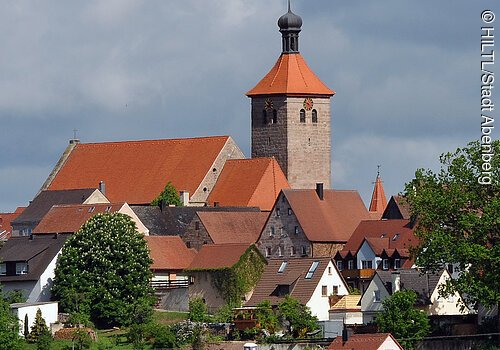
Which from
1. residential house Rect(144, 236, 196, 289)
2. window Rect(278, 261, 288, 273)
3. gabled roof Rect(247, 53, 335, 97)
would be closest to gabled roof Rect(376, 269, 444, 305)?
window Rect(278, 261, 288, 273)

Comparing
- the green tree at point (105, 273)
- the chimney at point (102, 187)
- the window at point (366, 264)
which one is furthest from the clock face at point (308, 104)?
the green tree at point (105, 273)

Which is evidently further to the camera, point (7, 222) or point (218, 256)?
point (7, 222)

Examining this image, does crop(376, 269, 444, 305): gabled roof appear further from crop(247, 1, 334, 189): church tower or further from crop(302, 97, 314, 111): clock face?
crop(302, 97, 314, 111): clock face

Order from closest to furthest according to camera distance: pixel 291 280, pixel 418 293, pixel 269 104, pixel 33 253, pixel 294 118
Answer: pixel 418 293 → pixel 291 280 → pixel 33 253 → pixel 294 118 → pixel 269 104

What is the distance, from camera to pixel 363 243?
99.4m

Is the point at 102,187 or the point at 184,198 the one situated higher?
the point at 102,187

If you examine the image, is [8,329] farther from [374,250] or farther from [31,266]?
[374,250]

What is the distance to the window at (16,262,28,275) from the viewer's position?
9969cm

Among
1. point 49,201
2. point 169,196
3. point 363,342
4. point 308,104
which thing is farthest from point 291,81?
point 363,342

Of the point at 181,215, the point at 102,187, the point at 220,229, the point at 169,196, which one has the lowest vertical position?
the point at 220,229

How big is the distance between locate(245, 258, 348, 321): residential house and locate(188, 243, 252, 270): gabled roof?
2.67m

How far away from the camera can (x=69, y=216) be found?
353 feet

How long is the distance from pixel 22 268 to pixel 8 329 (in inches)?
586

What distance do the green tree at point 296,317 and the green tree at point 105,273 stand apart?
7.05 meters
